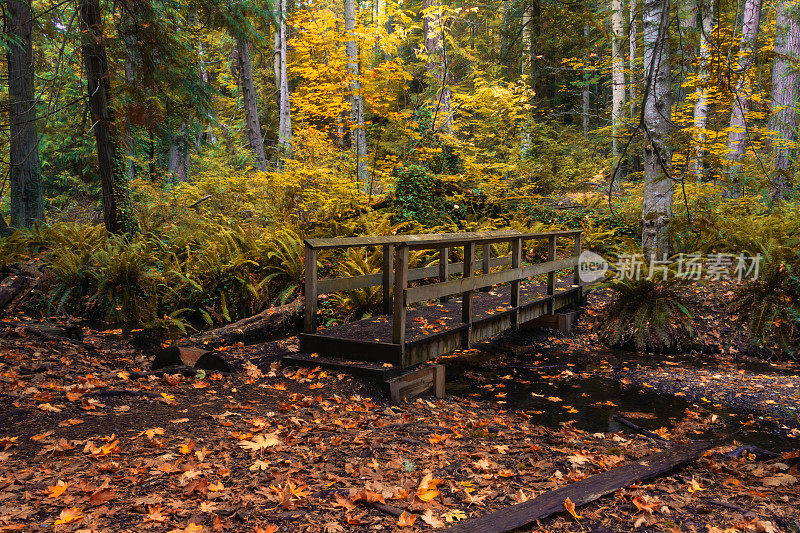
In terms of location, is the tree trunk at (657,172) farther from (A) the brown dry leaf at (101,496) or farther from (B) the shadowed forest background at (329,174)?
(A) the brown dry leaf at (101,496)

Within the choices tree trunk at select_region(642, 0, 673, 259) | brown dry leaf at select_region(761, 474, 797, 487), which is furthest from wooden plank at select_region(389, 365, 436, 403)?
tree trunk at select_region(642, 0, 673, 259)

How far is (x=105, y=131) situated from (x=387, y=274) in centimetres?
515

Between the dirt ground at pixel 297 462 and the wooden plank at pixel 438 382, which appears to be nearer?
the dirt ground at pixel 297 462

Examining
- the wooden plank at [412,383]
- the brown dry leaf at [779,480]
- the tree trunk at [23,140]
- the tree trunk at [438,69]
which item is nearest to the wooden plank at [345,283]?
the wooden plank at [412,383]

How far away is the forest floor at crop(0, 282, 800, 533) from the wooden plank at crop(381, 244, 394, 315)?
1.79 meters

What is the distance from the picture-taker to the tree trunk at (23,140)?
8.98m

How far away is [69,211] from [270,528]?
1772 cm

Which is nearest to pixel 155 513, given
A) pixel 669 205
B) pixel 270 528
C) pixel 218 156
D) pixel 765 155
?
pixel 270 528

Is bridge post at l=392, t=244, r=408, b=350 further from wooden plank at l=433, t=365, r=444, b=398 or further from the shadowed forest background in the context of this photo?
the shadowed forest background

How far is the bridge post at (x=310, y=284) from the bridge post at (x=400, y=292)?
3.59 ft

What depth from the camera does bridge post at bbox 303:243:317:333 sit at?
5566mm

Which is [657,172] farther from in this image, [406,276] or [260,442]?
[260,442]

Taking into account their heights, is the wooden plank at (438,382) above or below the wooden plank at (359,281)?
below

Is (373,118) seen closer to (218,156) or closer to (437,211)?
(218,156)
